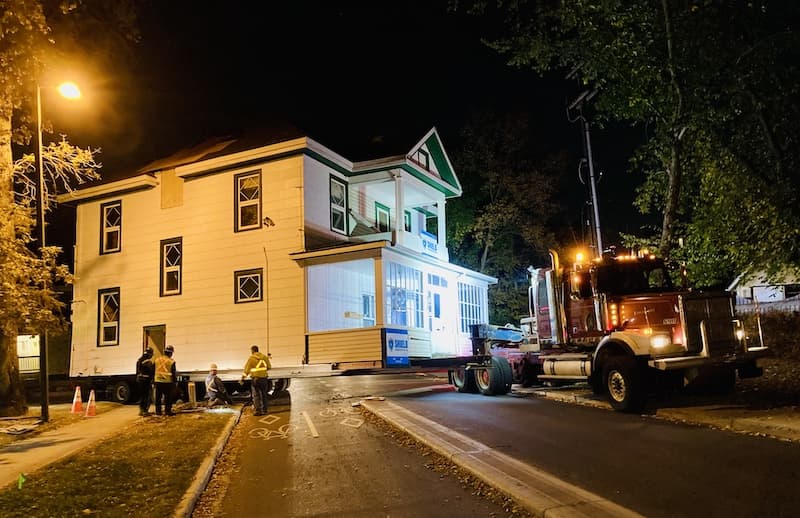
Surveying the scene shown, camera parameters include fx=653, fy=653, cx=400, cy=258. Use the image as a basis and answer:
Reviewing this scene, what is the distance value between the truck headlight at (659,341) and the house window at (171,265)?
53.0 ft

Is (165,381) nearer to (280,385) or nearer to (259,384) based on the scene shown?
(259,384)

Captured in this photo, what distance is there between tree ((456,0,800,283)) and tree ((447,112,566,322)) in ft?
52.2

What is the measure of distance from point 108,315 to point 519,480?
20.7 meters

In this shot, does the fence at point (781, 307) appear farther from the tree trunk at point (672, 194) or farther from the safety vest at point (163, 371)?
the safety vest at point (163, 371)

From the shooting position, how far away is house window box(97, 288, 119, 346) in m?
23.4

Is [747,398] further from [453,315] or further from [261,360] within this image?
[453,315]

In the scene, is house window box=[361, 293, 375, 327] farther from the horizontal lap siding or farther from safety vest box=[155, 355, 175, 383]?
safety vest box=[155, 355, 175, 383]

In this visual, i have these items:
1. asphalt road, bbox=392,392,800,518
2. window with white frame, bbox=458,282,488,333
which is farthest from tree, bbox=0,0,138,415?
window with white frame, bbox=458,282,488,333

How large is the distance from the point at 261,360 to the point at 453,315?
10516 millimetres

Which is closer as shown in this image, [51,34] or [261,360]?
[51,34]

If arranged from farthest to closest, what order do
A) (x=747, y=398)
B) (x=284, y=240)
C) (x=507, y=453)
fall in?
(x=284, y=240), (x=747, y=398), (x=507, y=453)

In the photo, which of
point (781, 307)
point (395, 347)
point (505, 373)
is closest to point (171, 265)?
point (395, 347)

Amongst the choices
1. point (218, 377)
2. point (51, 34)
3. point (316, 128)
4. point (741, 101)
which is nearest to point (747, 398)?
point (741, 101)

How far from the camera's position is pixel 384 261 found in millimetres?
18969
